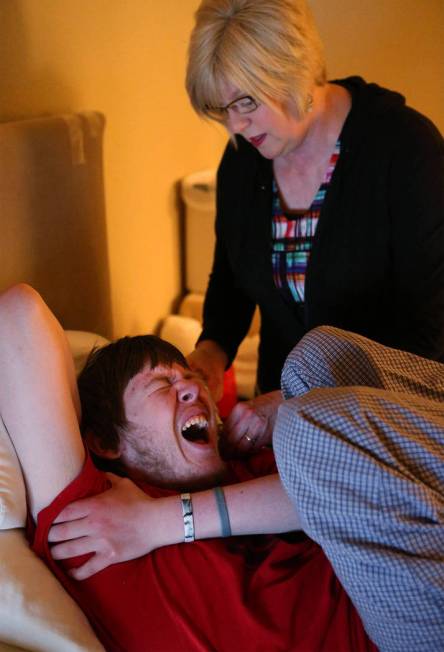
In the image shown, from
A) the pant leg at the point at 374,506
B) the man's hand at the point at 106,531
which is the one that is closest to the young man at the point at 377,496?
the pant leg at the point at 374,506

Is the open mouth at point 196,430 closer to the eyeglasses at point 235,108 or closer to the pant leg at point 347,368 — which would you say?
the pant leg at point 347,368

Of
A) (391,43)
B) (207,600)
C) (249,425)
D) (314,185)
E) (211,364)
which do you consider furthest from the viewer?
(391,43)

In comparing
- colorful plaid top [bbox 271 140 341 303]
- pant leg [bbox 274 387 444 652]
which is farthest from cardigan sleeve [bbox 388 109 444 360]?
pant leg [bbox 274 387 444 652]

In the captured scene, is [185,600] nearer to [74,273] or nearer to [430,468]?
[430,468]

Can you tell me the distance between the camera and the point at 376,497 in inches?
32.6

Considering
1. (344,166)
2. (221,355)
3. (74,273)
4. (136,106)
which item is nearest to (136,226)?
(136,106)

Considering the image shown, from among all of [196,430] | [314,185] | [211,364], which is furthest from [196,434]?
[314,185]

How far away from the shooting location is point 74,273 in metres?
1.66

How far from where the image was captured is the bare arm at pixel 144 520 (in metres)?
1.02

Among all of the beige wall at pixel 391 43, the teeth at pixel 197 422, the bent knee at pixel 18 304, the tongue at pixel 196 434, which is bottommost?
the tongue at pixel 196 434

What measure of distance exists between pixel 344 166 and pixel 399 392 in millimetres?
584

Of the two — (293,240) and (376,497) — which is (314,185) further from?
(376,497)

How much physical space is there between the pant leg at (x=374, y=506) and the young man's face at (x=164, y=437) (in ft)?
1.16

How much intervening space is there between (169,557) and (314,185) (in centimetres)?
84
